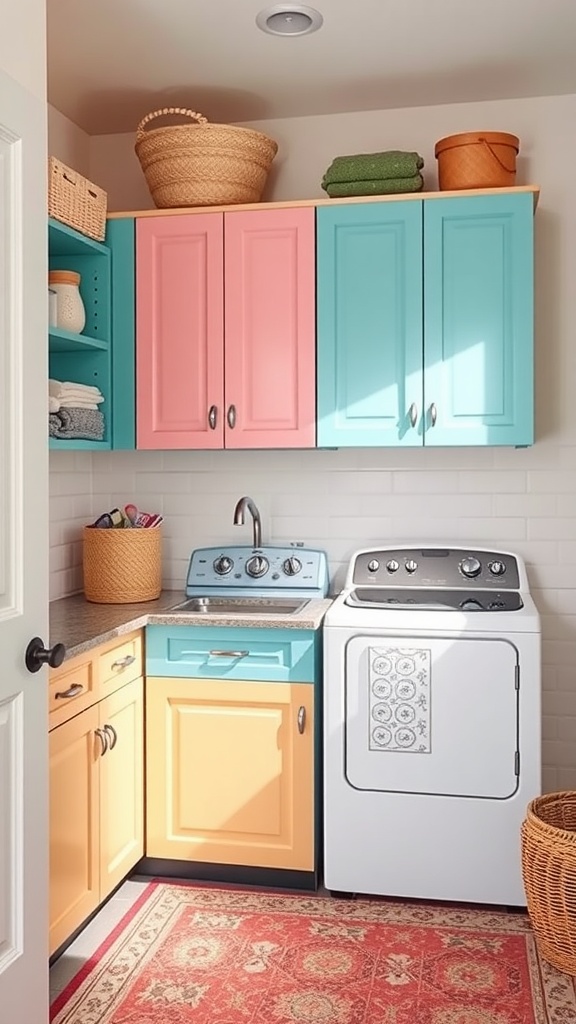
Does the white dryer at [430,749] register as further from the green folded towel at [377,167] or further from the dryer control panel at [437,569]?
the green folded towel at [377,167]

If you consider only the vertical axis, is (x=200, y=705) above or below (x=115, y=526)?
below

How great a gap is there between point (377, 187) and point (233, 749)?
73.1 inches

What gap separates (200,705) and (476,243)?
5.60 feet

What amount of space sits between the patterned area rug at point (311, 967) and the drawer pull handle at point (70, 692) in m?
0.72

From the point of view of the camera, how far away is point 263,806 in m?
3.11

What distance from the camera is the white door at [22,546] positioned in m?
1.95

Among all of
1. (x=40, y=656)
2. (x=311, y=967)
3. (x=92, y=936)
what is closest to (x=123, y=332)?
(x=40, y=656)

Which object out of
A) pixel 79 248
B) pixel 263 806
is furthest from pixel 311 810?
pixel 79 248

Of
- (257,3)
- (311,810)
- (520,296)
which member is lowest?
(311,810)

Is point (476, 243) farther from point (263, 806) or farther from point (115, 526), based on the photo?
point (263, 806)

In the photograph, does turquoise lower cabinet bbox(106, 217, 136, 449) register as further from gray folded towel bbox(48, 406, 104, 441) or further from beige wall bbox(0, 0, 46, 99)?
beige wall bbox(0, 0, 46, 99)

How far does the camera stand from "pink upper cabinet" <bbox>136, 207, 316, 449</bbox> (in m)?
3.31

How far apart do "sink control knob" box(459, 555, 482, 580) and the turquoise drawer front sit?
60 cm

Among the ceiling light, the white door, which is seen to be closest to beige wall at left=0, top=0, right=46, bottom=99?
the white door
